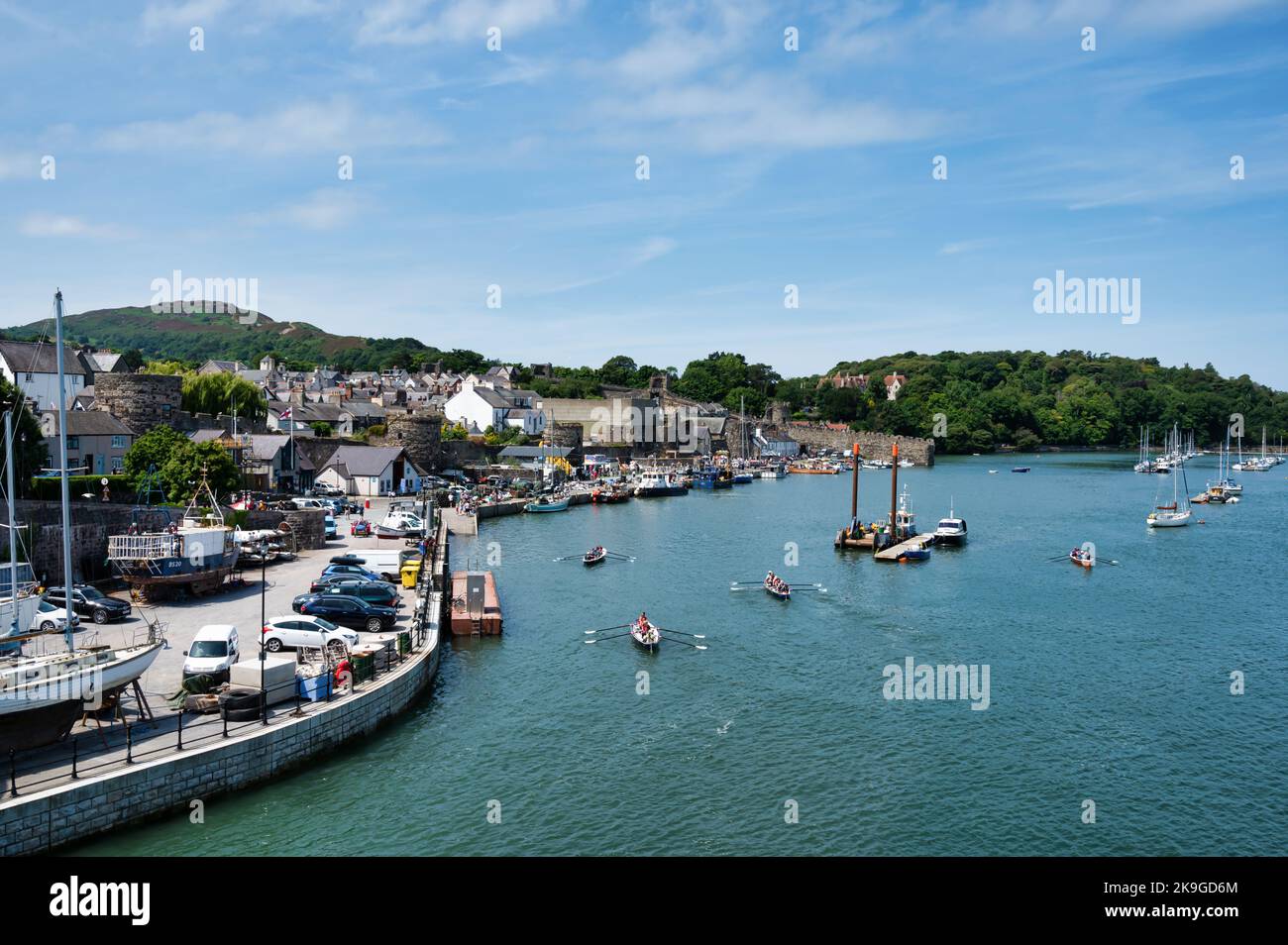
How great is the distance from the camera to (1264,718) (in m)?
23.5

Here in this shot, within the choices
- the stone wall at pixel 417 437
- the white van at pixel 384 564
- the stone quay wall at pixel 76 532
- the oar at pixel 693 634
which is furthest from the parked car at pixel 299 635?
the stone wall at pixel 417 437

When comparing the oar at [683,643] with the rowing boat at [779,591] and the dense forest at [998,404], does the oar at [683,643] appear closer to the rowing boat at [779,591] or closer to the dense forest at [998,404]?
the rowing boat at [779,591]

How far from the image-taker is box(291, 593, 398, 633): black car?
24797 mm

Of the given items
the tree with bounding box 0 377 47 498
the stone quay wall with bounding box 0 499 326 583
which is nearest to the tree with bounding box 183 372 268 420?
the tree with bounding box 0 377 47 498

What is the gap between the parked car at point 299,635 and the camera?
22.1 meters

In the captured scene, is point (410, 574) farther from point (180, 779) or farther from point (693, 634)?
point (180, 779)

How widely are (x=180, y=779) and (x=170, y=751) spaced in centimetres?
53

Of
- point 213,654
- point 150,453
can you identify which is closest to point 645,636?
point 213,654

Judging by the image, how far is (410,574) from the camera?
32.5 m

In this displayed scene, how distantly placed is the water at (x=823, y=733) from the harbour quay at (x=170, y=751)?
42 centimetres

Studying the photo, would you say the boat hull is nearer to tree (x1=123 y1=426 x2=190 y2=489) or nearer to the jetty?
tree (x1=123 y1=426 x2=190 y2=489)

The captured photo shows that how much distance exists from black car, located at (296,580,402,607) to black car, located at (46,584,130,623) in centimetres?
459
